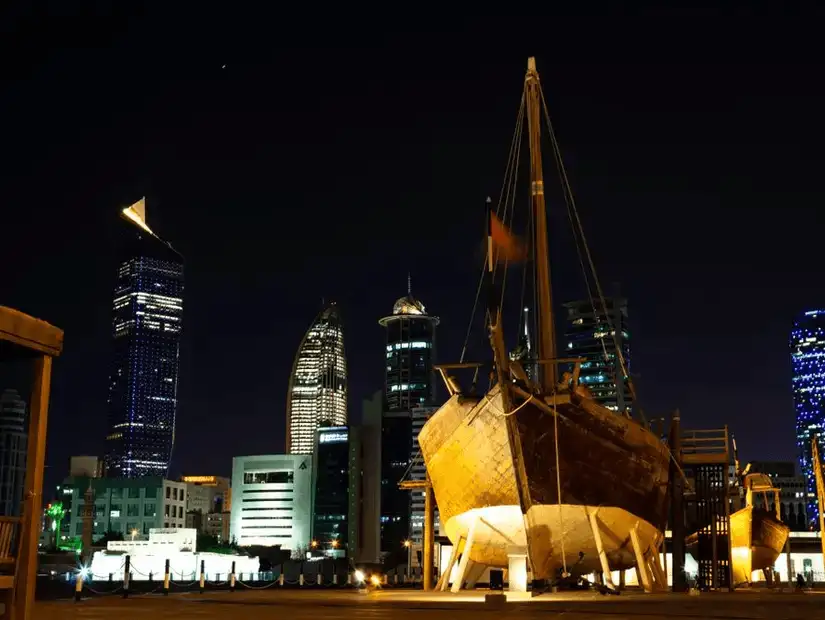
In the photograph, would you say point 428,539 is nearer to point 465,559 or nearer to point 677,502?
point 465,559

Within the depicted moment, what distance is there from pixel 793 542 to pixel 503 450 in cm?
6957

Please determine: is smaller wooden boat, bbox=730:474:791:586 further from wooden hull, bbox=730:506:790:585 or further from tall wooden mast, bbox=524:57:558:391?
tall wooden mast, bbox=524:57:558:391

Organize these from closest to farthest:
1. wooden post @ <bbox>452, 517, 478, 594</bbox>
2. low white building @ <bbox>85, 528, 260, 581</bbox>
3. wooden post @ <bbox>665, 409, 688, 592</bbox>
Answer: wooden post @ <bbox>452, 517, 478, 594</bbox> < wooden post @ <bbox>665, 409, 688, 592</bbox> < low white building @ <bbox>85, 528, 260, 581</bbox>

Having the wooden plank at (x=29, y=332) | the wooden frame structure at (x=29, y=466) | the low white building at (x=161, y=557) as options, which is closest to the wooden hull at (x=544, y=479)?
the wooden plank at (x=29, y=332)

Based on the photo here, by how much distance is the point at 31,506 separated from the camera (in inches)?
352

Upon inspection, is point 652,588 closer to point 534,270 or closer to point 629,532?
point 629,532

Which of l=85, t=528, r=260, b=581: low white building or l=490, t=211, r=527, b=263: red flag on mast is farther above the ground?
l=490, t=211, r=527, b=263: red flag on mast

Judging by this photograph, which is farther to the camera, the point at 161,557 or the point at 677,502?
the point at 161,557

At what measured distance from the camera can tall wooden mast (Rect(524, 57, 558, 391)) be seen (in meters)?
34.7

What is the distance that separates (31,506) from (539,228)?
2977cm

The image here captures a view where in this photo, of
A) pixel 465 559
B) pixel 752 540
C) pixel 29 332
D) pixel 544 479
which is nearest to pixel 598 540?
pixel 544 479

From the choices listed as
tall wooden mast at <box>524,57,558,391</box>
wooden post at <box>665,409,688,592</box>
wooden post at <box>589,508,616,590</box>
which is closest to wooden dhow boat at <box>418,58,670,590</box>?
wooden post at <box>589,508,616,590</box>

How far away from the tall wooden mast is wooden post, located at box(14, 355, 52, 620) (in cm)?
2623

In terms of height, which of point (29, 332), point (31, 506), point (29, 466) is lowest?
point (31, 506)
